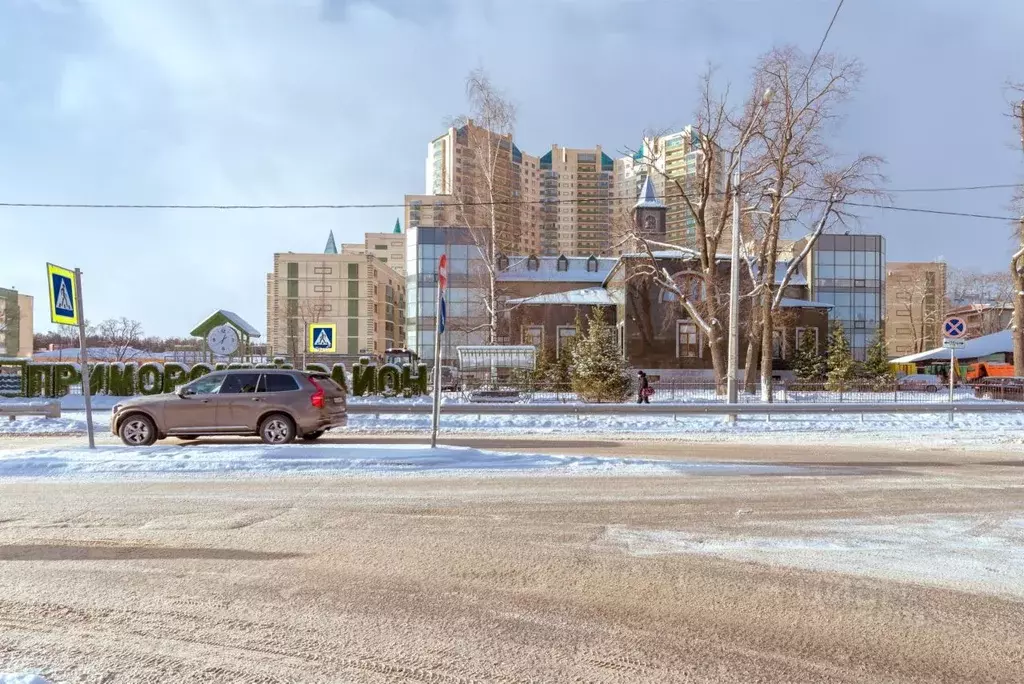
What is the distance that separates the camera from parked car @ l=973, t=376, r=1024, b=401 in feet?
89.3

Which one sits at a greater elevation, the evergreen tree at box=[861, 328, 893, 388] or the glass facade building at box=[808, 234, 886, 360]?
the glass facade building at box=[808, 234, 886, 360]

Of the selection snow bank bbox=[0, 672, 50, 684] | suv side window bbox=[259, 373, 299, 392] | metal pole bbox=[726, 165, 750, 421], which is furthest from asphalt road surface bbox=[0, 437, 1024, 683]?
metal pole bbox=[726, 165, 750, 421]

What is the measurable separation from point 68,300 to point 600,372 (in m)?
20.2

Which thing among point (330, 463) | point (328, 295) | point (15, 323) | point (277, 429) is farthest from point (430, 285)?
point (15, 323)

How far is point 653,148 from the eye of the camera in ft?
103

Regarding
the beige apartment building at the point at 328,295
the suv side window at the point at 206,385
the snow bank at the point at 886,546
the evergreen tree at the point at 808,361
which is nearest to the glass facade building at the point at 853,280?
the evergreen tree at the point at 808,361

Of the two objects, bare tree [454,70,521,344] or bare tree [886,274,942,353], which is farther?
bare tree [886,274,942,353]

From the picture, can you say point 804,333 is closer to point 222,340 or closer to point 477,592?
point 222,340

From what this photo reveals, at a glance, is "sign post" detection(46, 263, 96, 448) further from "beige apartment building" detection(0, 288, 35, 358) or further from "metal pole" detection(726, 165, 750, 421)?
"beige apartment building" detection(0, 288, 35, 358)

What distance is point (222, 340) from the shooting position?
2986 centimetres

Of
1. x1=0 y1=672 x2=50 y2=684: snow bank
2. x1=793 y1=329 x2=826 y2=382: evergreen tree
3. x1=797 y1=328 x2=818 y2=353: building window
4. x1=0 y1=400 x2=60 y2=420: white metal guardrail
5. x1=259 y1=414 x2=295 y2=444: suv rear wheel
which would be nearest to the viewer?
x1=0 y1=672 x2=50 y2=684: snow bank

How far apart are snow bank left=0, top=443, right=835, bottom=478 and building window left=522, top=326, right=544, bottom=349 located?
37812 millimetres

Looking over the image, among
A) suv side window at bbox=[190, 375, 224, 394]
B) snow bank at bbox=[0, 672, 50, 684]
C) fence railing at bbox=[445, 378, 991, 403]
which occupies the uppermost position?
suv side window at bbox=[190, 375, 224, 394]

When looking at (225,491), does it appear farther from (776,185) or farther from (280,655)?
(776,185)
